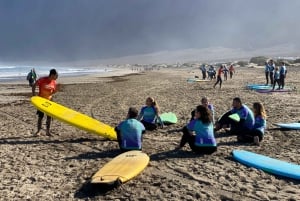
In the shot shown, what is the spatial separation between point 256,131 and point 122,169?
3.78m

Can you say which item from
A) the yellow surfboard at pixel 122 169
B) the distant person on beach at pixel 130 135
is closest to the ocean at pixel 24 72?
the distant person on beach at pixel 130 135

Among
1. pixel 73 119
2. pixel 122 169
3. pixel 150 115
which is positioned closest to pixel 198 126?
pixel 122 169

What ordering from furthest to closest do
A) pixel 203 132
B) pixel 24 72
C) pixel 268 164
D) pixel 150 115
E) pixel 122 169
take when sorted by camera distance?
pixel 24 72 < pixel 150 115 < pixel 203 132 < pixel 268 164 < pixel 122 169

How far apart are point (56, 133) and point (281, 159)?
19.0 ft

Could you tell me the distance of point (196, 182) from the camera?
639 cm

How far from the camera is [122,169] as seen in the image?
648 centimetres

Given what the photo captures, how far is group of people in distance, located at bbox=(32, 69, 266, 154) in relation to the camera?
7.89 m

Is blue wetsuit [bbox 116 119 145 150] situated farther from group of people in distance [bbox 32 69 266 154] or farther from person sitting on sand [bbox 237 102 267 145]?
person sitting on sand [bbox 237 102 267 145]

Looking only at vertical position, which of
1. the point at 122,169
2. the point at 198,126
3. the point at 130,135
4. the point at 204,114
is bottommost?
the point at 122,169

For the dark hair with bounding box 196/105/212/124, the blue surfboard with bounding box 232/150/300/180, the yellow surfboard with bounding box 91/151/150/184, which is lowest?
the blue surfboard with bounding box 232/150/300/180

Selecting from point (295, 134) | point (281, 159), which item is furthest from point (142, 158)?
point (295, 134)

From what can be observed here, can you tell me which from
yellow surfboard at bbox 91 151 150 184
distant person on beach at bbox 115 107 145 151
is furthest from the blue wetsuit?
yellow surfboard at bbox 91 151 150 184

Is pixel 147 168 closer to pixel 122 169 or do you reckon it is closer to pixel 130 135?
pixel 122 169

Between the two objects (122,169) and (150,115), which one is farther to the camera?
(150,115)
